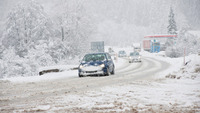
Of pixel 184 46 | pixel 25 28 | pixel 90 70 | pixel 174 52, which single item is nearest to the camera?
pixel 90 70

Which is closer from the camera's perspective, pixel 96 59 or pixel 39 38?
pixel 96 59

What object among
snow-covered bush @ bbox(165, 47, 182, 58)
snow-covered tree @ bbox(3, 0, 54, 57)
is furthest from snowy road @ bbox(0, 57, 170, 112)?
snow-covered bush @ bbox(165, 47, 182, 58)

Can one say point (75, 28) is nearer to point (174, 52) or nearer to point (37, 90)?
point (37, 90)

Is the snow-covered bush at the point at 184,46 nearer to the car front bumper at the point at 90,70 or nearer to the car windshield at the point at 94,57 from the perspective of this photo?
the car windshield at the point at 94,57

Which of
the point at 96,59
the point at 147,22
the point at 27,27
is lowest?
the point at 96,59

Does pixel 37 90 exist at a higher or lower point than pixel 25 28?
lower

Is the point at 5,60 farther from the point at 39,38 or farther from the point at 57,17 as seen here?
the point at 57,17

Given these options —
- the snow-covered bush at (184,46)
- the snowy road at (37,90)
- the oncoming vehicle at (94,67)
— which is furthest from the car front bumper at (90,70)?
the snow-covered bush at (184,46)

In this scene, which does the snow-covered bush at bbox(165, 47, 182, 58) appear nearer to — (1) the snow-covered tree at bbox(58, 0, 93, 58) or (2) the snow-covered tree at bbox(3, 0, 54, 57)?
(1) the snow-covered tree at bbox(58, 0, 93, 58)

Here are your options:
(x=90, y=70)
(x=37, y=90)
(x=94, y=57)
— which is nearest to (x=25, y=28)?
(x=94, y=57)

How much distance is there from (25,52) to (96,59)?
18.9 m

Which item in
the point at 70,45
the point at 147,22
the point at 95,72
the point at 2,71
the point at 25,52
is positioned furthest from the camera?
the point at 147,22

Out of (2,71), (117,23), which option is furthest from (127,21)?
(2,71)

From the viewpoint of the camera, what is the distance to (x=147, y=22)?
181000 mm
